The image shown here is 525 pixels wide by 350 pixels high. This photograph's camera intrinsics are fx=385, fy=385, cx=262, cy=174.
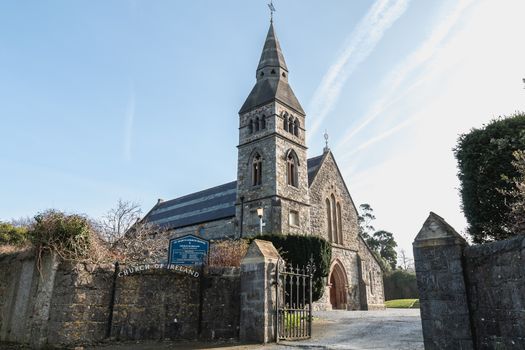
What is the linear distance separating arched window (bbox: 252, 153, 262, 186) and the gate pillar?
47.5ft

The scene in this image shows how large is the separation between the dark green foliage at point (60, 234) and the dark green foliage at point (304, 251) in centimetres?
838

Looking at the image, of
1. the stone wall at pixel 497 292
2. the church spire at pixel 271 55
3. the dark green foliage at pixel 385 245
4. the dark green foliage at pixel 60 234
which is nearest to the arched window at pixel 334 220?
the church spire at pixel 271 55

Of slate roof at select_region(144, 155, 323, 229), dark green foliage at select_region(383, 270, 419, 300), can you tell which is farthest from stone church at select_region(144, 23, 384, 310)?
dark green foliage at select_region(383, 270, 419, 300)

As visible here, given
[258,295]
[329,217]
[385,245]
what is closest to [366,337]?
[258,295]

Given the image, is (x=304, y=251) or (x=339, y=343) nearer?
(x=339, y=343)

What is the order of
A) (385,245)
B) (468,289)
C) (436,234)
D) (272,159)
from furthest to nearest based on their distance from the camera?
(385,245)
(272,159)
(436,234)
(468,289)

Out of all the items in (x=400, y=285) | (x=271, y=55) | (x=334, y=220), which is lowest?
(x=400, y=285)

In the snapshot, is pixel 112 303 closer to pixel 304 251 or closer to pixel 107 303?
pixel 107 303

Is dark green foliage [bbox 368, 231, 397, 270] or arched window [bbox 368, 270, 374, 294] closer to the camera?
arched window [bbox 368, 270, 374, 294]

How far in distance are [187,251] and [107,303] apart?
8.08ft

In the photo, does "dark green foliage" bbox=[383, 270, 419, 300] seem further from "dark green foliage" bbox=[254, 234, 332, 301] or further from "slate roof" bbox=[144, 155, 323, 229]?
"dark green foliage" bbox=[254, 234, 332, 301]

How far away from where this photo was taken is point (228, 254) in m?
13.1

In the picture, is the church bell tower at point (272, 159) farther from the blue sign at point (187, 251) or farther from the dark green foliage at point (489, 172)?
the dark green foliage at point (489, 172)

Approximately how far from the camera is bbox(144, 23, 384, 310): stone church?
23.3 m
